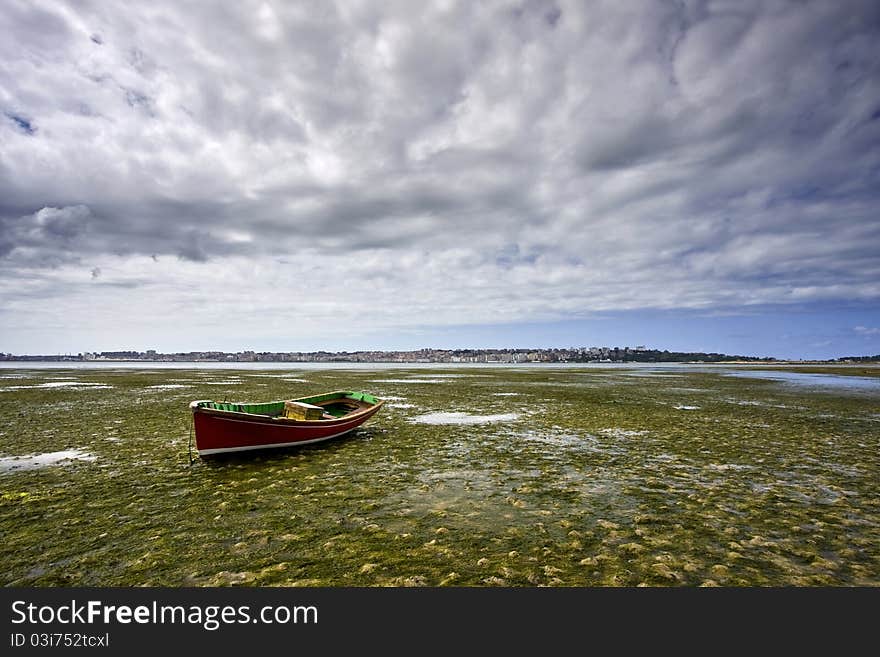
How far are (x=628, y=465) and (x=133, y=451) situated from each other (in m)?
21.5

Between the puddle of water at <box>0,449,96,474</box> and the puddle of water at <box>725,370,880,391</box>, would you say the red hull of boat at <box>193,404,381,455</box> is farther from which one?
the puddle of water at <box>725,370,880,391</box>

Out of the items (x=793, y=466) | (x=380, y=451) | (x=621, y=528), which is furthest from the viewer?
(x=380, y=451)

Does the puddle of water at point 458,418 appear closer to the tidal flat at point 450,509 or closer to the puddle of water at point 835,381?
the tidal flat at point 450,509

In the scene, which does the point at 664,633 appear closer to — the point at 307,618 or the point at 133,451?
the point at 307,618

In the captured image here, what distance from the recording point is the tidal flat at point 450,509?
8055 millimetres

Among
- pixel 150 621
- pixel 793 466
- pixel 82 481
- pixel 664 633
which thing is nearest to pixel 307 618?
pixel 150 621

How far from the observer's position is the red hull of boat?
16.2m

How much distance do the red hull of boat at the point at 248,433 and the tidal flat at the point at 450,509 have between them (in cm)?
69

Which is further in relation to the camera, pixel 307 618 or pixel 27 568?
pixel 27 568

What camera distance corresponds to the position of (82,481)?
14.0m

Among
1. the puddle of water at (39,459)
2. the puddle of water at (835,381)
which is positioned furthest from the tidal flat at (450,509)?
the puddle of water at (835,381)

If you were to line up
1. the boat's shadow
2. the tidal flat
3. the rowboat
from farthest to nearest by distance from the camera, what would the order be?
the boat's shadow, the rowboat, the tidal flat

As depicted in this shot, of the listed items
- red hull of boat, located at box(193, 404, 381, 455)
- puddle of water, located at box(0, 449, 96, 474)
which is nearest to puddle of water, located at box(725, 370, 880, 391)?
red hull of boat, located at box(193, 404, 381, 455)

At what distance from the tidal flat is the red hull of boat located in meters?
0.69
